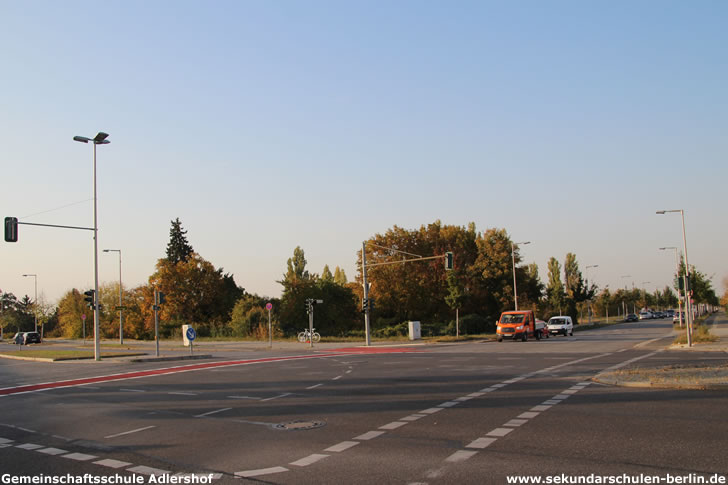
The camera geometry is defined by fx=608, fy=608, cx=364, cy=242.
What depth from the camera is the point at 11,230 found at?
2591cm

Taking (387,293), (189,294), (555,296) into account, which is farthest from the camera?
(555,296)

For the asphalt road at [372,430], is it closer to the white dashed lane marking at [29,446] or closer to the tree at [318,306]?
the white dashed lane marking at [29,446]

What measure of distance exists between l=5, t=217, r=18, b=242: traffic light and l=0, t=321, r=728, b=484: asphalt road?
1070 centimetres

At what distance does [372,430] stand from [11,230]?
22610 millimetres

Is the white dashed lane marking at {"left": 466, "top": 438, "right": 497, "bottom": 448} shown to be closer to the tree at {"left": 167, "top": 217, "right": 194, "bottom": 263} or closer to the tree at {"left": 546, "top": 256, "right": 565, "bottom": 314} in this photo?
the tree at {"left": 546, "top": 256, "right": 565, "bottom": 314}

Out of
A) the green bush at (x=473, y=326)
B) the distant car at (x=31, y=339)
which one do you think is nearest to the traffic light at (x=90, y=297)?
the green bush at (x=473, y=326)

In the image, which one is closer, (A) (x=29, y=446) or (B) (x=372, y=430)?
(A) (x=29, y=446)

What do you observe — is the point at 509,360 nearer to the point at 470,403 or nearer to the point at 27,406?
the point at 470,403

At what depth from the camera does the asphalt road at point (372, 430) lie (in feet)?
23.1

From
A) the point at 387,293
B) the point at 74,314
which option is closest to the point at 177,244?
the point at 74,314

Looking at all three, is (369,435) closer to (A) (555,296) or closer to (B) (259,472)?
(B) (259,472)

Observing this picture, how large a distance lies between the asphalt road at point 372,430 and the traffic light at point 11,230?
1070 cm

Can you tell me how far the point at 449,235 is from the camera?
67.6 metres

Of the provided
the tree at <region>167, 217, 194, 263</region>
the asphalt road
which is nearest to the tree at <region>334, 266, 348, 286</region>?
the tree at <region>167, 217, 194, 263</region>
